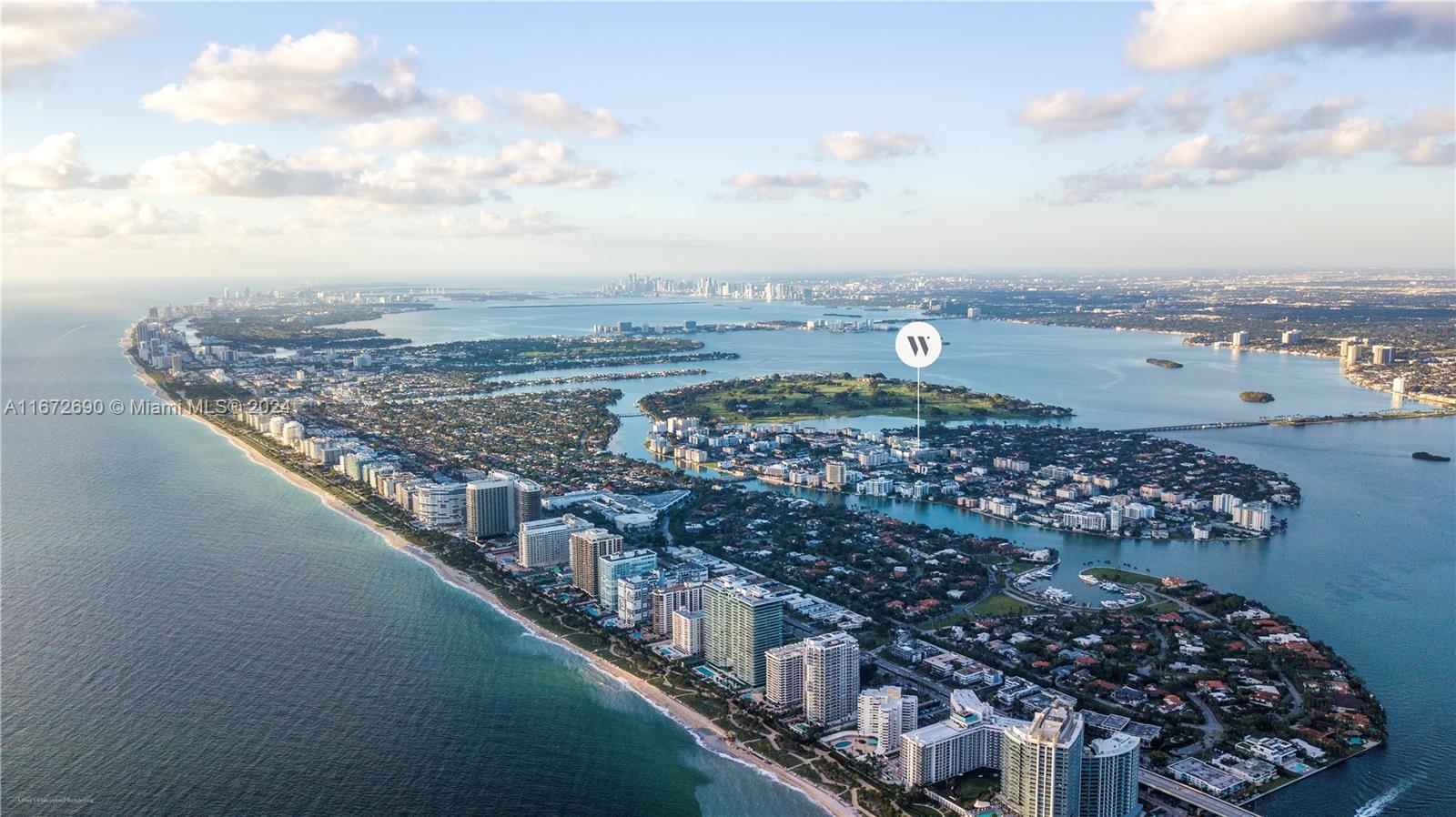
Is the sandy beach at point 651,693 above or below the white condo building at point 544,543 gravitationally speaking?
below

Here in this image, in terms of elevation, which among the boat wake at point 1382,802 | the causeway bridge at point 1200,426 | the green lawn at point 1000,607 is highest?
the causeway bridge at point 1200,426

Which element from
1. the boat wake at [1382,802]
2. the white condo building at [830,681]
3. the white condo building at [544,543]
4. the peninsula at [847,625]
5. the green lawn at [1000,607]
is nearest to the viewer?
the boat wake at [1382,802]

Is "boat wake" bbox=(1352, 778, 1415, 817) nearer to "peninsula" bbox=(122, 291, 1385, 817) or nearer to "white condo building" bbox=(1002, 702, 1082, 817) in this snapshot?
"peninsula" bbox=(122, 291, 1385, 817)

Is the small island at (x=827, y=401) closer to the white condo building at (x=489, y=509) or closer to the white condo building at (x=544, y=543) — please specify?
the white condo building at (x=489, y=509)

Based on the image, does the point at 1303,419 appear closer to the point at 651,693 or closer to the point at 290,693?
the point at 651,693

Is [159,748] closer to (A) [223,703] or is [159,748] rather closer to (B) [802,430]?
(A) [223,703]

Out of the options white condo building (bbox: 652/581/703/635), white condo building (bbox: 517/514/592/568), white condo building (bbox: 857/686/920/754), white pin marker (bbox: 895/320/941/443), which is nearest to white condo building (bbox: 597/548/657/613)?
white condo building (bbox: 652/581/703/635)

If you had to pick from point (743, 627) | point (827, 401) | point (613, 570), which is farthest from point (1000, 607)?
point (827, 401)

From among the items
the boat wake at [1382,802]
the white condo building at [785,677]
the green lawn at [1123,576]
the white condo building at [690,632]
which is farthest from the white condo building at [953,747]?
the green lawn at [1123,576]
